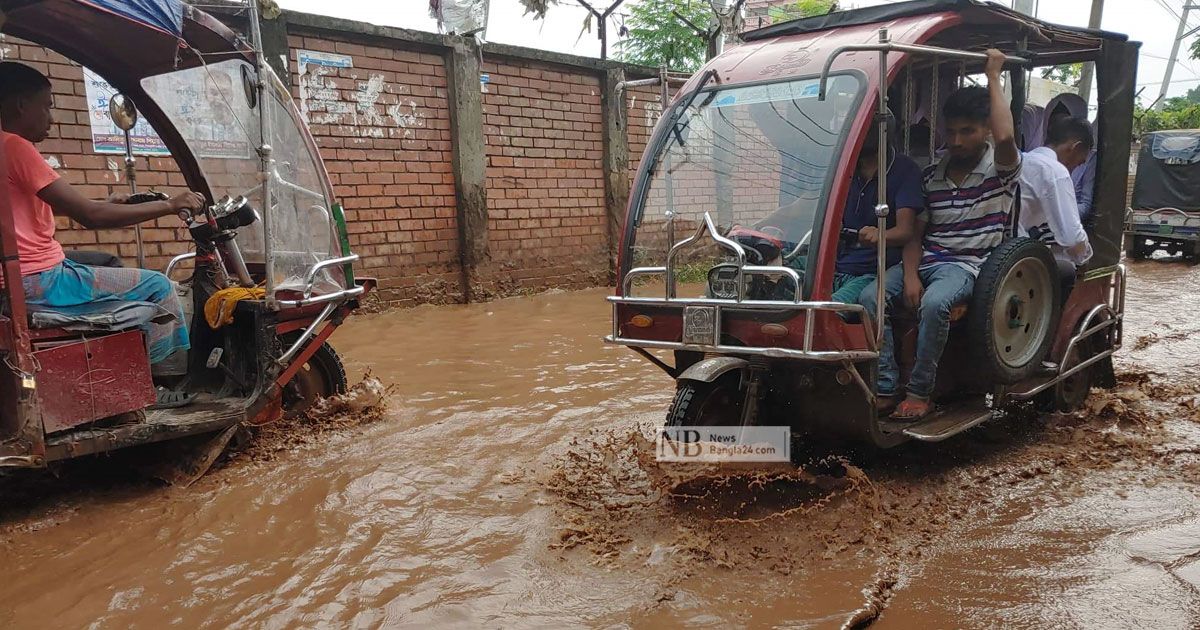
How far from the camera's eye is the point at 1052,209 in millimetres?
4254

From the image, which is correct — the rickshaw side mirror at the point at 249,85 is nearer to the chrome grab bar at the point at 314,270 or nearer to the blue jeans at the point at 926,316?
the chrome grab bar at the point at 314,270

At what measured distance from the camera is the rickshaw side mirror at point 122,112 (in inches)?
179

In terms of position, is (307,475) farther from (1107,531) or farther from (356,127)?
(356,127)

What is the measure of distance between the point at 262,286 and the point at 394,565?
2.14m

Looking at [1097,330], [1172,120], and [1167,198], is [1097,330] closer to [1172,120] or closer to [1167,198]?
[1167,198]

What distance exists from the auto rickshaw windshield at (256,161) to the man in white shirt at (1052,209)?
12.9ft

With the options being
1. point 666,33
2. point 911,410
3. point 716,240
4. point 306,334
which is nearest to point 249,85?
point 306,334

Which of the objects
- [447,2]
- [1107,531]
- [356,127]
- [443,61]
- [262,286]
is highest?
[447,2]

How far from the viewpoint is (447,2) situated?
888cm

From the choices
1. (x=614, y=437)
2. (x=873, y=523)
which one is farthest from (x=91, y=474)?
(x=873, y=523)

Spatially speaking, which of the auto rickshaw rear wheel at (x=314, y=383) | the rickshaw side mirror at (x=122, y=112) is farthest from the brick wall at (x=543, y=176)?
the rickshaw side mirror at (x=122, y=112)

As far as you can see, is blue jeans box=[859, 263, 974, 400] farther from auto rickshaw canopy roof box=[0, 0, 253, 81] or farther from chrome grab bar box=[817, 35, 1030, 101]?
auto rickshaw canopy roof box=[0, 0, 253, 81]

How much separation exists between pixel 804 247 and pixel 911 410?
100 centimetres

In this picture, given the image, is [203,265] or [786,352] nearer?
[786,352]
